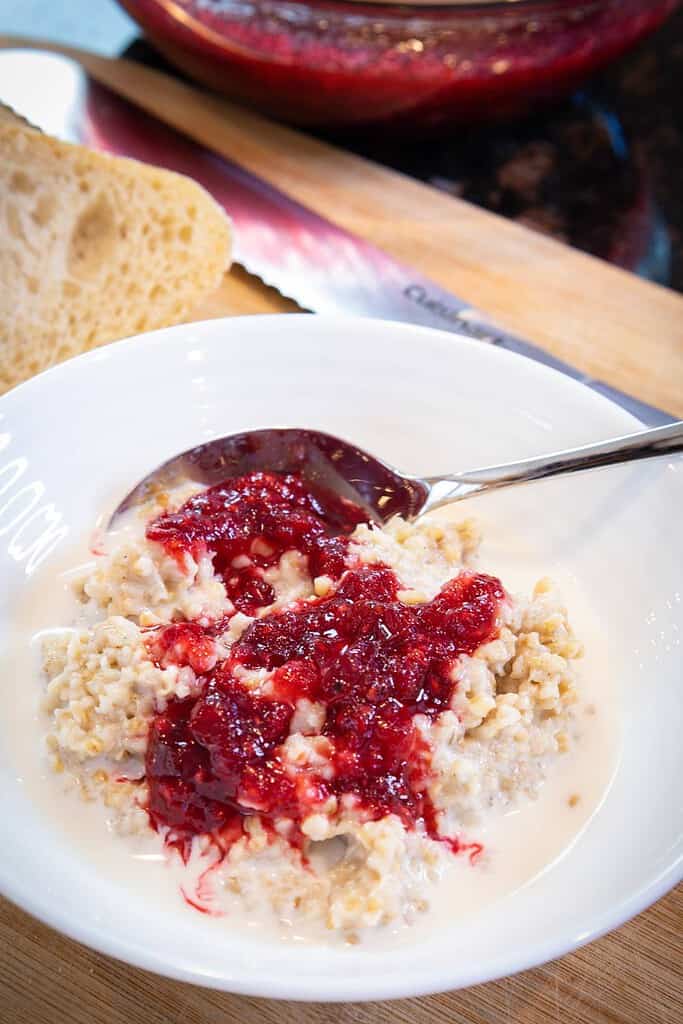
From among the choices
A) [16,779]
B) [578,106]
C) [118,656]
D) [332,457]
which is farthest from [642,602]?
[578,106]

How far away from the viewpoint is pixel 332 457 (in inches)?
66.6

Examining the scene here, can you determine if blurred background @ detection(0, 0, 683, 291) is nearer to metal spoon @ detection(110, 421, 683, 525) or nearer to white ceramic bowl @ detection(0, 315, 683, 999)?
white ceramic bowl @ detection(0, 315, 683, 999)

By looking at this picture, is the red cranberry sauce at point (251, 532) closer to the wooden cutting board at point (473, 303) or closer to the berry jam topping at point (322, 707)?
the berry jam topping at point (322, 707)

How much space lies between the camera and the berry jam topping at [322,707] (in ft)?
3.96

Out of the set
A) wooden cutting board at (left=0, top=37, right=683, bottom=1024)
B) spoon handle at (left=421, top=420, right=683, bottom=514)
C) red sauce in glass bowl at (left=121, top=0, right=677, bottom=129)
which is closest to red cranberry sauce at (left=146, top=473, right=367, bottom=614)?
spoon handle at (left=421, top=420, right=683, bottom=514)

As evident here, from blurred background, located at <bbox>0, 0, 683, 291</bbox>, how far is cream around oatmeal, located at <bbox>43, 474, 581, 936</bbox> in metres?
1.53

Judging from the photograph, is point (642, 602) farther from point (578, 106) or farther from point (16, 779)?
point (578, 106)

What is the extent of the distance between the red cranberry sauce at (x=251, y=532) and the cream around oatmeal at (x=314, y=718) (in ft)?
0.05

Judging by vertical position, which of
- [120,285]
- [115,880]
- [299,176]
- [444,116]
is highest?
[444,116]

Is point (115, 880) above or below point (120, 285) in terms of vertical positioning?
below

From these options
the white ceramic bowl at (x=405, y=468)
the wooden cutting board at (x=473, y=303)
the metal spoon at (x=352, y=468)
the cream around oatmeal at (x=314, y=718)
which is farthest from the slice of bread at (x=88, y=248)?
the cream around oatmeal at (x=314, y=718)

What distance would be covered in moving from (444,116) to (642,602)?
1655 millimetres

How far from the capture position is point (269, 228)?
2363 mm

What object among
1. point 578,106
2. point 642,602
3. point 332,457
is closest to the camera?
point 642,602
